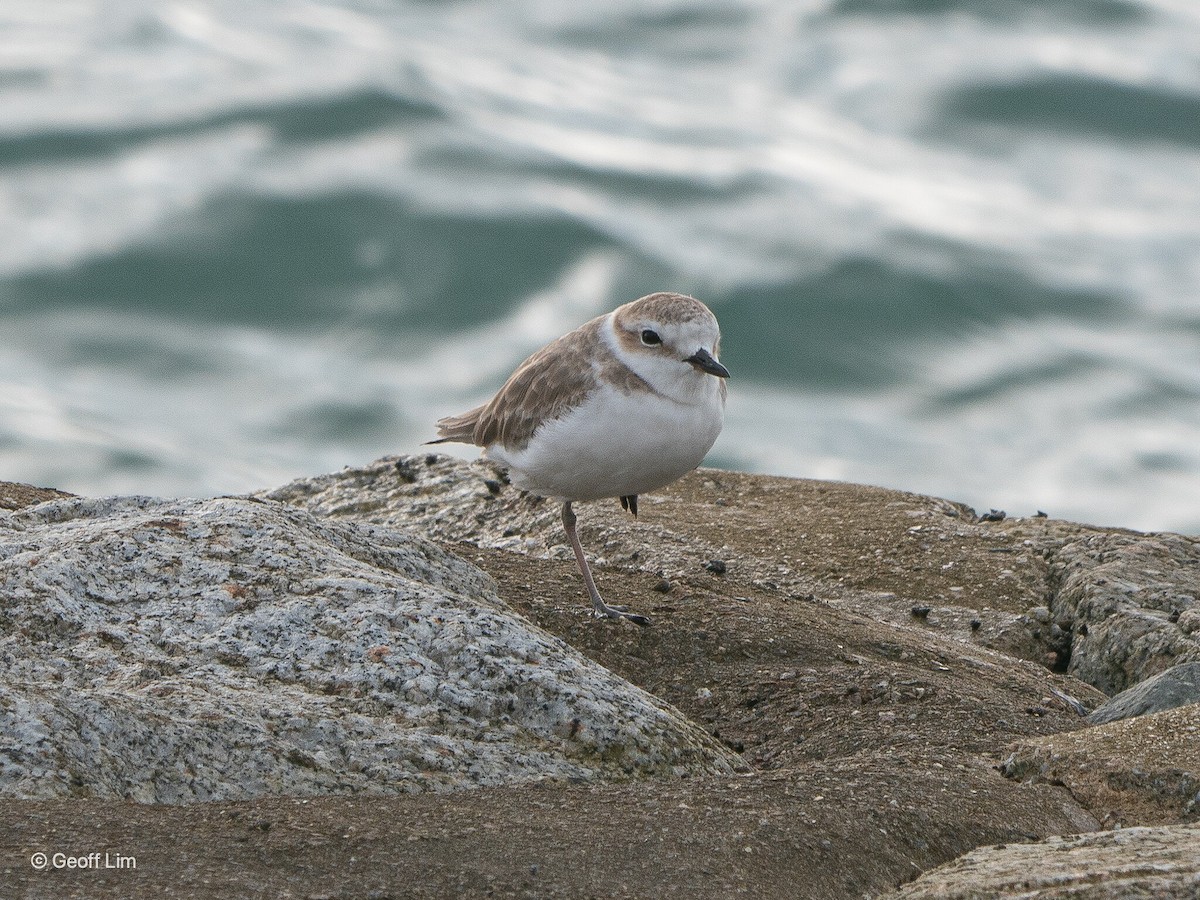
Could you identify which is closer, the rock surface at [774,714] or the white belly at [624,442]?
the rock surface at [774,714]

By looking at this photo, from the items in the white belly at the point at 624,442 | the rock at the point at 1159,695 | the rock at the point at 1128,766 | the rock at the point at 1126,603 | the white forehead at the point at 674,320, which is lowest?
the rock at the point at 1128,766

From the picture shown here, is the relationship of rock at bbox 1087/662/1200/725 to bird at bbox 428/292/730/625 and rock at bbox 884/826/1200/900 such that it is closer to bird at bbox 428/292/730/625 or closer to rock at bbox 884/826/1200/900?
rock at bbox 884/826/1200/900

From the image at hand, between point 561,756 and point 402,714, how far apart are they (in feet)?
1.52

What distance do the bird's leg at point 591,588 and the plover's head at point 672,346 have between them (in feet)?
2.67

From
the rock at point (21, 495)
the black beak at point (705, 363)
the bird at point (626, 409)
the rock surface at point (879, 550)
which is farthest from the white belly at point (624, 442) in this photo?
the rock at point (21, 495)

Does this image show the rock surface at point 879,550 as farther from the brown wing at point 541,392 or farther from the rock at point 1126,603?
the brown wing at point 541,392

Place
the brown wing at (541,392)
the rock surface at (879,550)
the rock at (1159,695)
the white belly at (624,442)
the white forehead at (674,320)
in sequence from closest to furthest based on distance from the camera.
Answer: the rock at (1159,695), the white belly at (624,442), the white forehead at (674,320), the brown wing at (541,392), the rock surface at (879,550)

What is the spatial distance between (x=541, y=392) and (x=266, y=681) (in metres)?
2.43

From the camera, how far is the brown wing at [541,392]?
6.08 meters

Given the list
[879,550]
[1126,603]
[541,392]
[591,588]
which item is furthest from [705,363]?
[1126,603]

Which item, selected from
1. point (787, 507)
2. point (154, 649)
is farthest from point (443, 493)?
point (154, 649)

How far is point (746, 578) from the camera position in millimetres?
6785

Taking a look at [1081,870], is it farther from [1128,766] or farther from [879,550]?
[879,550]

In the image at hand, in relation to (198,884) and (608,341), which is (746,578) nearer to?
(608,341)
